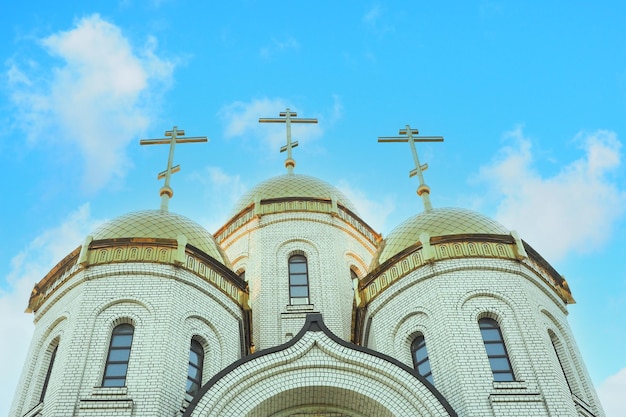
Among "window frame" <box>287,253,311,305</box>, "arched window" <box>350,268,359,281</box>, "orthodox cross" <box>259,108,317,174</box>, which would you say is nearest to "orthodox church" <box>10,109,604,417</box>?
"window frame" <box>287,253,311,305</box>

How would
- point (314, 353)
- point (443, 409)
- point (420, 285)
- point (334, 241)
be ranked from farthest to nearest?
point (334, 241)
point (420, 285)
point (314, 353)
point (443, 409)

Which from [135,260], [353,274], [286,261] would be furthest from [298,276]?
[135,260]

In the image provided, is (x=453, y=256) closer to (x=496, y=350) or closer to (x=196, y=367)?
(x=496, y=350)

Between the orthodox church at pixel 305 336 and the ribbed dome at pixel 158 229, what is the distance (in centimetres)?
5

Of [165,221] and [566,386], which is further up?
[165,221]

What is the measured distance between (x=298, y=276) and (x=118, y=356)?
7665mm

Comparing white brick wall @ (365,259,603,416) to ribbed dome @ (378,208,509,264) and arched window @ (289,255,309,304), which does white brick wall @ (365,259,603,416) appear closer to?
ribbed dome @ (378,208,509,264)

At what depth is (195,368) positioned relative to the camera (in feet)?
49.4

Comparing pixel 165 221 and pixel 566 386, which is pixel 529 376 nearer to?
pixel 566 386

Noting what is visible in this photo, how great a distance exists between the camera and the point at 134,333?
1454 cm

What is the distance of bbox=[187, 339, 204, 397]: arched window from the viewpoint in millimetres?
14602

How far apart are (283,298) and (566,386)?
8388 millimetres

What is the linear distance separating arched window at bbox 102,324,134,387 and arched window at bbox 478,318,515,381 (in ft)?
24.3

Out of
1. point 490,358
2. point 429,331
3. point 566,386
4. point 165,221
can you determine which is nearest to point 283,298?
point 165,221
